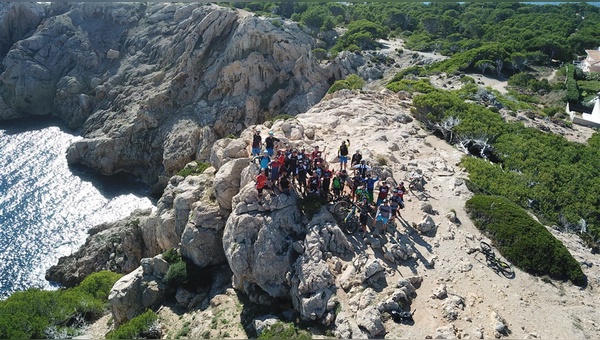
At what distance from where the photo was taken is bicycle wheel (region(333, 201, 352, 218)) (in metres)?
27.1

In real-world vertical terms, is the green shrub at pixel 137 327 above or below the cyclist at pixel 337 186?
below

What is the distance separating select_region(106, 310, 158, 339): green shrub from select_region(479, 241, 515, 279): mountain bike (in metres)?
21.8

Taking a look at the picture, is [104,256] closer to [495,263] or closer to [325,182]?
[325,182]

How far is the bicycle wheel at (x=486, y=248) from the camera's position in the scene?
82.8 ft

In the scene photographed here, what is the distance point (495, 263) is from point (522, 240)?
296 centimetres

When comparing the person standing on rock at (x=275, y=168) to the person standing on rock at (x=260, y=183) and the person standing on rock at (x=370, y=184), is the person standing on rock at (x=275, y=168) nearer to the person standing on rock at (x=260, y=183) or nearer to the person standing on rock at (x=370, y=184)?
the person standing on rock at (x=260, y=183)

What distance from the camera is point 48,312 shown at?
29.2 m

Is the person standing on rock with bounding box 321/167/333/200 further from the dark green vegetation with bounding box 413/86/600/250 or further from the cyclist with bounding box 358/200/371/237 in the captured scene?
the dark green vegetation with bounding box 413/86/600/250

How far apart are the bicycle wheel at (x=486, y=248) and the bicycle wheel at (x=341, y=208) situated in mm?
8846

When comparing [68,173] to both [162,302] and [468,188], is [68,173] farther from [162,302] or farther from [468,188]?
[468,188]

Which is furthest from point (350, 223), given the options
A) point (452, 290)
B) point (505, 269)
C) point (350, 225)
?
point (505, 269)

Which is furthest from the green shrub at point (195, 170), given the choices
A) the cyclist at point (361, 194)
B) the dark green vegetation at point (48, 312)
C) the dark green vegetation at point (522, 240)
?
the dark green vegetation at point (522, 240)

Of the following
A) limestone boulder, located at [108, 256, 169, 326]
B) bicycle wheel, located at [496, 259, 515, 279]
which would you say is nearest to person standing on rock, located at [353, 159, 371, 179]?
bicycle wheel, located at [496, 259, 515, 279]

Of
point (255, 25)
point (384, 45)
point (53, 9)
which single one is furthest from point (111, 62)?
point (384, 45)
